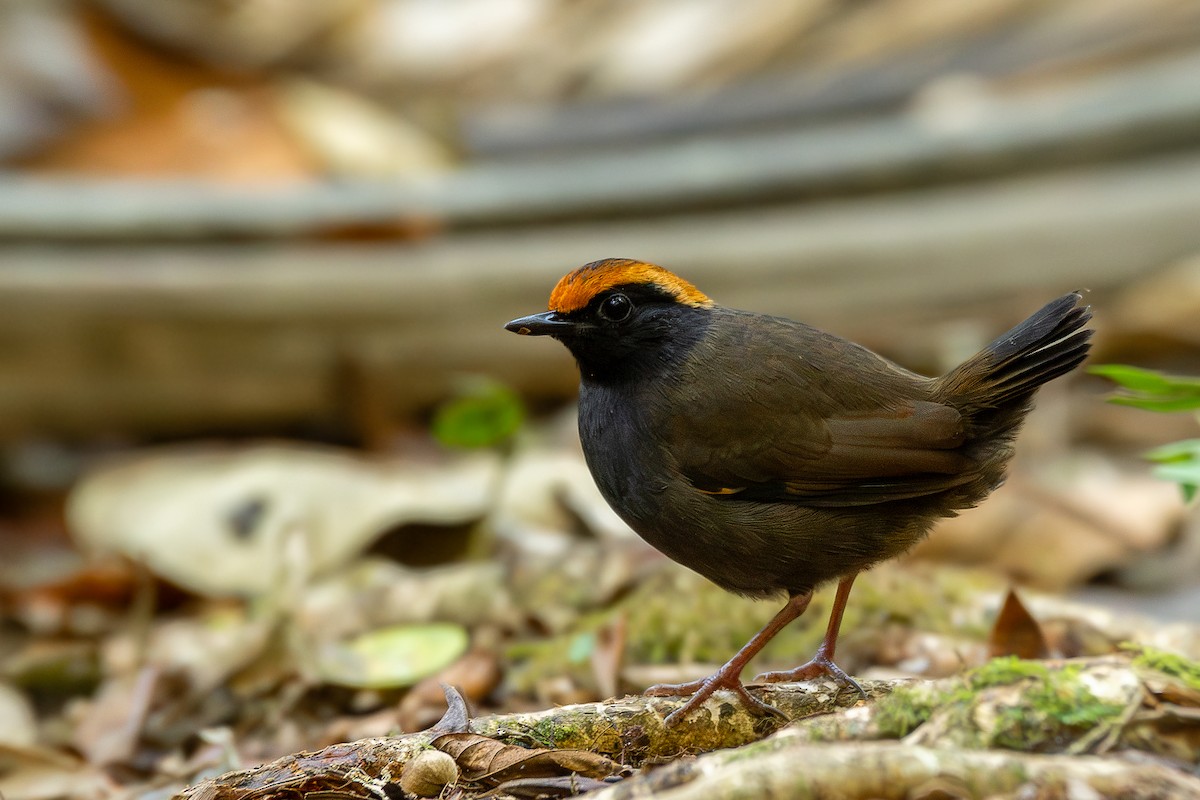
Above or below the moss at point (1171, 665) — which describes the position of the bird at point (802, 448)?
above

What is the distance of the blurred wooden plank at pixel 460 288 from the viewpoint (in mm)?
7254

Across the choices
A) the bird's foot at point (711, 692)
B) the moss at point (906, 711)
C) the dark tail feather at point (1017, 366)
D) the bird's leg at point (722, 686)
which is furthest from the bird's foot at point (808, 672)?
the moss at point (906, 711)

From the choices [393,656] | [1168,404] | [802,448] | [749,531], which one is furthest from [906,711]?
[393,656]

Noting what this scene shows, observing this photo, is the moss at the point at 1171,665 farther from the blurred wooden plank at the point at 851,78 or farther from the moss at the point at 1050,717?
the blurred wooden plank at the point at 851,78

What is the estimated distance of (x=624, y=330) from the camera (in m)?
3.91

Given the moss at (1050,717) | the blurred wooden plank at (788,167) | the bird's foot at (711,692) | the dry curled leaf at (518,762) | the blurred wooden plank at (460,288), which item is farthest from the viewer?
the blurred wooden plank at (788,167)

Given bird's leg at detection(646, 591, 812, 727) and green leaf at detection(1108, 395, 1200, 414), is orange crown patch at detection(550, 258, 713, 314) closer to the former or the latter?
bird's leg at detection(646, 591, 812, 727)

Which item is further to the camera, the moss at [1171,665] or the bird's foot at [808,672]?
the bird's foot at [808,672]

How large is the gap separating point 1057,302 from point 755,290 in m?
4.22

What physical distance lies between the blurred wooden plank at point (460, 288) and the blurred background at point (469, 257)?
0.8 inches

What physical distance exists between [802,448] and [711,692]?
0.78 meters

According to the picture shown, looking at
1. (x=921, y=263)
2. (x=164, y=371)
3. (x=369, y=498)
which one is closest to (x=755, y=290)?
(x=921, y=263)

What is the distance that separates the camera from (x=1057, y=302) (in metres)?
3.60

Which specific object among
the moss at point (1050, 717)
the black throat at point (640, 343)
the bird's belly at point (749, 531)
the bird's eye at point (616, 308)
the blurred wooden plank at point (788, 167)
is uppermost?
the blurred wooden plank at point (788, 167)
